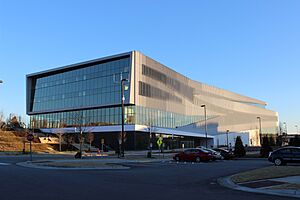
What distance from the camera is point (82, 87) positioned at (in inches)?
3469

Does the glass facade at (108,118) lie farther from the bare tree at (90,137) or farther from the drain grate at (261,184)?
the drain grate at (261,184)

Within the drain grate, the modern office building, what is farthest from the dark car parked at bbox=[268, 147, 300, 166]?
the modern office building

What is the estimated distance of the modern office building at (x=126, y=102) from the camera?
79938mm

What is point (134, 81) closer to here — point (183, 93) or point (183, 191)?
point (183, 93)

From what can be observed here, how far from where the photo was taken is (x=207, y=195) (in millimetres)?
12578

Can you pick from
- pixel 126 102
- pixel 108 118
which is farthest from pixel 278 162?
pixel 108 118

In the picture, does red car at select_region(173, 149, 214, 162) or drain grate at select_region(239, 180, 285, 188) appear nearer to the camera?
drain grate at select_region(239, 180, 285, 188)

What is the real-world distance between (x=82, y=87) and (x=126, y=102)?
1531 cm

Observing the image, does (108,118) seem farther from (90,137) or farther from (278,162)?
(278,162)

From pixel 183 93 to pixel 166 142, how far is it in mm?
19758

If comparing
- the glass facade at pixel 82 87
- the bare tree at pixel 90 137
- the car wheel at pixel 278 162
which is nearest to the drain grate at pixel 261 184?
the car wheel at pixel 278 162

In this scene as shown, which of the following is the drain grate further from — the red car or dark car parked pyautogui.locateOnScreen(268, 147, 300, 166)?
the red car

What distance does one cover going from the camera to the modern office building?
7994 cm

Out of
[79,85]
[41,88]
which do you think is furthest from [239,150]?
[41,88]
